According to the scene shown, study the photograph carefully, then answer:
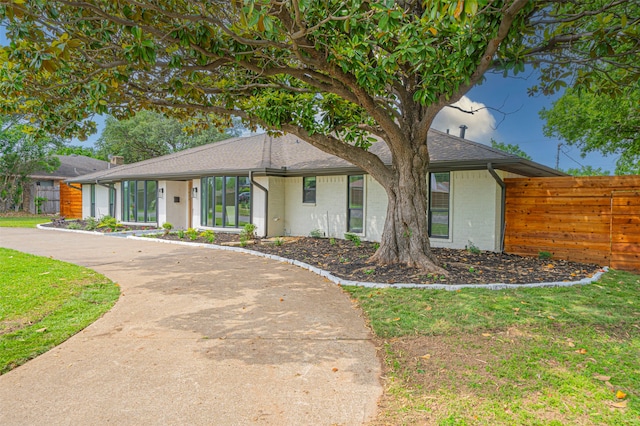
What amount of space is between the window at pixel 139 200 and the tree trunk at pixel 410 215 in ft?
41.4

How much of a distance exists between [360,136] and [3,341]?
7.28 meters

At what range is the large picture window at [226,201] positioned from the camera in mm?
13289

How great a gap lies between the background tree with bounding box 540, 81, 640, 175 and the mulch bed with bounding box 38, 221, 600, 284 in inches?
255

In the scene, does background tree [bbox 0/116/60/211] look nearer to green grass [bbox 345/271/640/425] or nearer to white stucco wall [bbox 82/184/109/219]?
white stucco wall [bbox 82/184/109/219]

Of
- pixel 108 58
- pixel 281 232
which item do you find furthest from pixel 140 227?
pixel 108 58

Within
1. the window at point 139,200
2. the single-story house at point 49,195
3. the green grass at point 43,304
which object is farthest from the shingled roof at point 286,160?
the green grass at point 43,304

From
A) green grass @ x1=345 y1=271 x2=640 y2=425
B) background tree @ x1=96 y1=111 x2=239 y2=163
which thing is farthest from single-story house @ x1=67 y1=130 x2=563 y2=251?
background tree @ x1=96 y1=111 x2=239 y2=163

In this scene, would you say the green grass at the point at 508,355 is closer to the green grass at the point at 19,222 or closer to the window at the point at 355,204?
the window at the point at 355,204

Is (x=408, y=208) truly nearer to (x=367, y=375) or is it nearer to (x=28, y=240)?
(x=367, y=375)

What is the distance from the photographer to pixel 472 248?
9.54 metres

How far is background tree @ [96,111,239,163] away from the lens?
30875 mm

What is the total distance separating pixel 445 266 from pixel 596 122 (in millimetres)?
11787

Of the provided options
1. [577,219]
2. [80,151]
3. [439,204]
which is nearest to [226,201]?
[439,204]

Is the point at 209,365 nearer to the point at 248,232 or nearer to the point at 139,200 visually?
the point at 248,232
